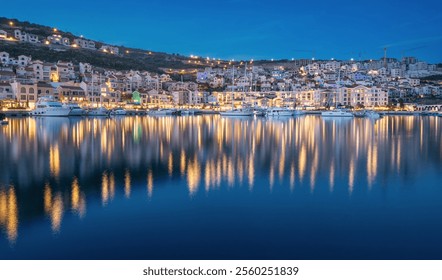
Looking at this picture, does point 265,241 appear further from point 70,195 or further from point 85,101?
point 85,101

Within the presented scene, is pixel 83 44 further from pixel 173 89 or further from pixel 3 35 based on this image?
pixel 173 89

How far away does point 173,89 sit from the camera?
74750 millimetres

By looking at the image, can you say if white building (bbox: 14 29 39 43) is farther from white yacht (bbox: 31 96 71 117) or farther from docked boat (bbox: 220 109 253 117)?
docked boat (bbox: 220 109 253 117)

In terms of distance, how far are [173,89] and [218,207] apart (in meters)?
68.8

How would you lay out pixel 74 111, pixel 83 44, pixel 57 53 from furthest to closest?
pixel 83 44 < pixel 57 53 < pixel 74 111

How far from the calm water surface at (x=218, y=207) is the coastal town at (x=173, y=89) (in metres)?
42.1

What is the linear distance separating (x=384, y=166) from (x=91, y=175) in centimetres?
820

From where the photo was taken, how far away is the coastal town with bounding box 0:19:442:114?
172 feet

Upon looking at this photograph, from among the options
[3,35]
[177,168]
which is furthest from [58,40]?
[177,168]

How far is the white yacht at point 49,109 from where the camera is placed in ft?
142

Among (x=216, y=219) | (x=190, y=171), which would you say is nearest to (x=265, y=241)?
(x=216, y=219)

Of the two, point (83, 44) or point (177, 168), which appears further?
point (83, 44)

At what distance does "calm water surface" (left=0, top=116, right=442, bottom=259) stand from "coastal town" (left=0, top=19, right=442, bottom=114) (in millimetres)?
42055

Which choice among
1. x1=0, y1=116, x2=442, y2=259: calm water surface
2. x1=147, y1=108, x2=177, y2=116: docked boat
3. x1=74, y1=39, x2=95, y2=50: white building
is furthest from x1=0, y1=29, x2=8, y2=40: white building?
x1=0, y1=116, x2=442, y2=259: calm water surface
